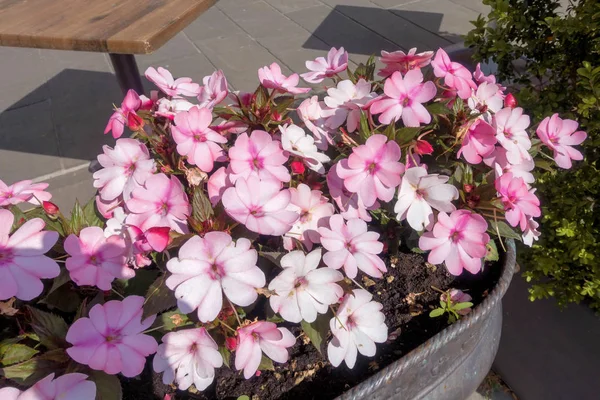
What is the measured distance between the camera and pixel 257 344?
0.77m

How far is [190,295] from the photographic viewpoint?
0.68 meters

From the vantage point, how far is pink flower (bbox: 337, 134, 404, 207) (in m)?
0.77

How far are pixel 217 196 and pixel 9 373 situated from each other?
1.31 feet

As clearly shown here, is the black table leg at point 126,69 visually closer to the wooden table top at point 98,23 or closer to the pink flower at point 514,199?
the wooden table top at point 98,23

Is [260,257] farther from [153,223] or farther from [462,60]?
[462,60]

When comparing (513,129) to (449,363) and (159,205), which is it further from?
(159,205)

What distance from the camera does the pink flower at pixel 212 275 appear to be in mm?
677

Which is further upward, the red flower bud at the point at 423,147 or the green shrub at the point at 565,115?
the red flower bud at the point at 423,147

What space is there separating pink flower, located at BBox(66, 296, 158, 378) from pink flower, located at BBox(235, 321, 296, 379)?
0.13 meters

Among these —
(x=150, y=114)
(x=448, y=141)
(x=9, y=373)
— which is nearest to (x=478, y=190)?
(x=448, y=141)

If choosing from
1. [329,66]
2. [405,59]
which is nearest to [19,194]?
[329,66]

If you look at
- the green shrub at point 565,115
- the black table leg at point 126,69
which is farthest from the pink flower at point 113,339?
the black table leg at point 126,69

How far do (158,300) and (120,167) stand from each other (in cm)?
25

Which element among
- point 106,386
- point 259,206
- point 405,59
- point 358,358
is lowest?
point 358,358
